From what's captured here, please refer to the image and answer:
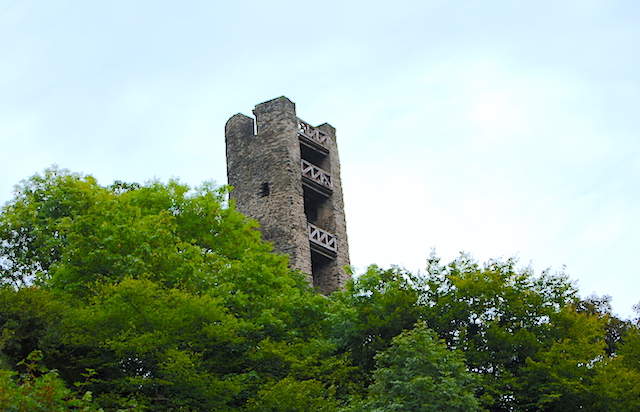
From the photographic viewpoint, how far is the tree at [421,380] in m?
15.1

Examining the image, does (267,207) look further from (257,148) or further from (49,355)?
(49,355)

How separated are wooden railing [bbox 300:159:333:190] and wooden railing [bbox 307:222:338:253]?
6.83 ft

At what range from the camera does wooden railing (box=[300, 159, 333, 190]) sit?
106 feet

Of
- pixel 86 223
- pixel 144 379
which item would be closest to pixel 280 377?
A: pixel 144 379

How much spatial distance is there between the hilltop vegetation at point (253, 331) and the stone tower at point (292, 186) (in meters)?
5.84

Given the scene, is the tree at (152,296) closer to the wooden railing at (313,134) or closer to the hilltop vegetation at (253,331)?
the hilltop vegetation at (253,331)

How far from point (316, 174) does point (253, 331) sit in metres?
13.9

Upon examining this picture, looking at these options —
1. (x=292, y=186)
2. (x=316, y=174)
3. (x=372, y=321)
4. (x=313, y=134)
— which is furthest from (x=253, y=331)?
(x=313, y=134)

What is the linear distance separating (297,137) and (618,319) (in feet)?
43.0

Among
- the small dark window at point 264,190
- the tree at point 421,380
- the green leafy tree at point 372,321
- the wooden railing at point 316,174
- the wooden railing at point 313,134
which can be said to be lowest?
the tree at point 421,380

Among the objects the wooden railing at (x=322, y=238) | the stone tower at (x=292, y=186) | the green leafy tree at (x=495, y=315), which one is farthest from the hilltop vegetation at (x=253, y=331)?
the wooden railing at (x=322, y=238)

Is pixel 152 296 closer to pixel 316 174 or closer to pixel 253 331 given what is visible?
pixel 253 331

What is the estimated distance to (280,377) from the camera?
18.5 meters

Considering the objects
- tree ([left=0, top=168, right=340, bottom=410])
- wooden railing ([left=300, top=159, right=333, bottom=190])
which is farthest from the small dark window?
tree ([left=0, top=168, right=340, bottom=410])
